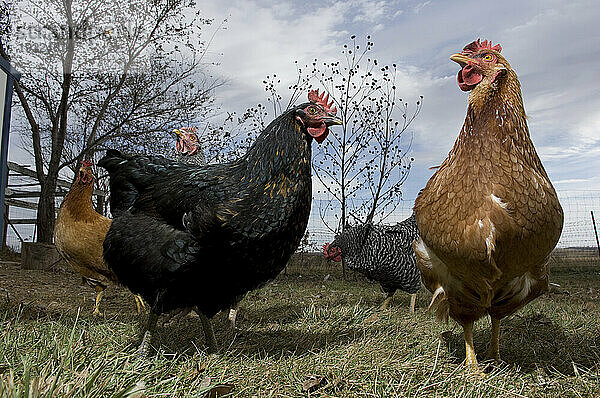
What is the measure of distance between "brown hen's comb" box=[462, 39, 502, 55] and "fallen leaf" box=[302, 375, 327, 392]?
87.0 inches

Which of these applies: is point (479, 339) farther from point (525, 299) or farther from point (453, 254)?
point (453, 254)

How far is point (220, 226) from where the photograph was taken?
2.49 m

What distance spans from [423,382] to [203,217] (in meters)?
1.53

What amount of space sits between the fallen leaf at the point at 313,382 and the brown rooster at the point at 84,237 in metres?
2.90

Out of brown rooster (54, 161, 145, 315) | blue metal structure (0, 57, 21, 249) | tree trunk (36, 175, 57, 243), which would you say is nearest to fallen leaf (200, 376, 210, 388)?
blue metal structure (0, 57, 21, 249)

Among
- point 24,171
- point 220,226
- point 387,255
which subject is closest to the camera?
point 220,226

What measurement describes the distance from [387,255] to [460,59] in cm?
340

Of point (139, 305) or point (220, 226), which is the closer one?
point (220, 226)

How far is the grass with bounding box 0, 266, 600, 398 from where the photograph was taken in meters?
1.85

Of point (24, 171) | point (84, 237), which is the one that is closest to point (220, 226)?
point (84, 237)

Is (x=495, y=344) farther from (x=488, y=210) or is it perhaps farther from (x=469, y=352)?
(x=488, y=210)

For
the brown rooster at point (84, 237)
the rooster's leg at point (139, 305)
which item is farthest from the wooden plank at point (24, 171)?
the rooster's leg at point (139, 305)

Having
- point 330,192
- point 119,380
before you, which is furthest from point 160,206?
point 330,192

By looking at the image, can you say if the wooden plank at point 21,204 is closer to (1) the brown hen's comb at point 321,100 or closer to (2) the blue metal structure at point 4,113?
(2) the blue metal structure at point 4,113
